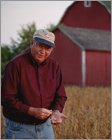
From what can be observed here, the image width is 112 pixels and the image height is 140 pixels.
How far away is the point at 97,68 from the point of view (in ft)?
62.1

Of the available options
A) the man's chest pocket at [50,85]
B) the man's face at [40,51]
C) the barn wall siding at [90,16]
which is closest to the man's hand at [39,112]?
the man's chest pocket at [50,85]

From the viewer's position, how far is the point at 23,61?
310cm

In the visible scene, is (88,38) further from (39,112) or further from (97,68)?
(39,112)

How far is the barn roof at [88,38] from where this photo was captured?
1855 centimetres

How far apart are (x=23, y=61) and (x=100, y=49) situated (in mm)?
15993

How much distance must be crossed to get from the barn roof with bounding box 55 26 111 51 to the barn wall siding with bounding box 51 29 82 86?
329 mm

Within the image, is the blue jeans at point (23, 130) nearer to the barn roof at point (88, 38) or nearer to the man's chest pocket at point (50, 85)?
the man's chest pocket at point (50, 85)

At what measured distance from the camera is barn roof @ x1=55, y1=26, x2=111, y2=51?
60.8 feet

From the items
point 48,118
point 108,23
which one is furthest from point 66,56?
point 48,118

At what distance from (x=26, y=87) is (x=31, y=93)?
3.4 inches

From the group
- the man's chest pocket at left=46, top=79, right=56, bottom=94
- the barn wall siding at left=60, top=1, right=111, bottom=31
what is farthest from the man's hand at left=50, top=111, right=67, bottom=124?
the barn wall siding at left=60, top=1, right=111, bottom=31

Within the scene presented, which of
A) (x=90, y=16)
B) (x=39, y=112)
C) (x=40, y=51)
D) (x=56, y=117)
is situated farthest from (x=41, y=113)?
(x=90, y=16)

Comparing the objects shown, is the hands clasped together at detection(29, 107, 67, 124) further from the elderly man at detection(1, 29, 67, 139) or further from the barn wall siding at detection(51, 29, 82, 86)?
the barn wall siding at detection(51, 29, 82, 86)

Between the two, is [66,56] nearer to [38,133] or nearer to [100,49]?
[100,49]
